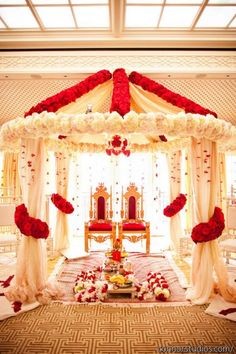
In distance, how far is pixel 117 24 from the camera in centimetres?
484

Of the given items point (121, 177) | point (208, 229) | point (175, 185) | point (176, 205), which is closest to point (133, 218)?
point (176, 205)

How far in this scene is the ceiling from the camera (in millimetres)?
4488

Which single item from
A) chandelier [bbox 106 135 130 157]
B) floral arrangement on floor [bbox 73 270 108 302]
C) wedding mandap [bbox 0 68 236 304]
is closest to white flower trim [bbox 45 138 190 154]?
chandelier [bbox 106 135 130 157]

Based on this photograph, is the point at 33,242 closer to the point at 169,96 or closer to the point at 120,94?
the point at 120,94

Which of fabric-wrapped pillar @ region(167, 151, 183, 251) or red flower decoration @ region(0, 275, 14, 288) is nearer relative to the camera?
red flower decoration @ region(0, 275, 14, 288)

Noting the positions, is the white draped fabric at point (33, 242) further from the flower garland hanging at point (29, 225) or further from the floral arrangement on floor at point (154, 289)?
the floral arrangement on floor at point (154, 289)

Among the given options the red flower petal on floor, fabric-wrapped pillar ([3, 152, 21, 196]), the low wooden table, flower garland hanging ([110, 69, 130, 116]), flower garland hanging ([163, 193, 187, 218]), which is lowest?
the red flower petal on floor

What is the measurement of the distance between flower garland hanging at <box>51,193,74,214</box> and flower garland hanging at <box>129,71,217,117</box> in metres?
3.45

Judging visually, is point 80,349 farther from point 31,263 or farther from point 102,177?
point 102,177

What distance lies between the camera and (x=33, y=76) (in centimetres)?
584

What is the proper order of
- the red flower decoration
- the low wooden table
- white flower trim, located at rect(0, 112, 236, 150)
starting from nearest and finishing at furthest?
1. white flower trim, located at rect(0, 112, 236, 150)
2. the low wooden table
3. the red flower decoration

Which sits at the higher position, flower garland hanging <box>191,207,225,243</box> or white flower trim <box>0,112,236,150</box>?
white flower trim <box>0,112,236,150</box>

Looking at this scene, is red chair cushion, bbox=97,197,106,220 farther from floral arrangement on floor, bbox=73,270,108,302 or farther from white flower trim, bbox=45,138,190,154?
floral arrangement on floor, bbox=73,270,108,302

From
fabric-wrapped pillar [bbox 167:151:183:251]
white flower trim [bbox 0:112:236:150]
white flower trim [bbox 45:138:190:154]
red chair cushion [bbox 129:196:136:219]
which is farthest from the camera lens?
red chair cushion [bbox 129:196:136:219]
